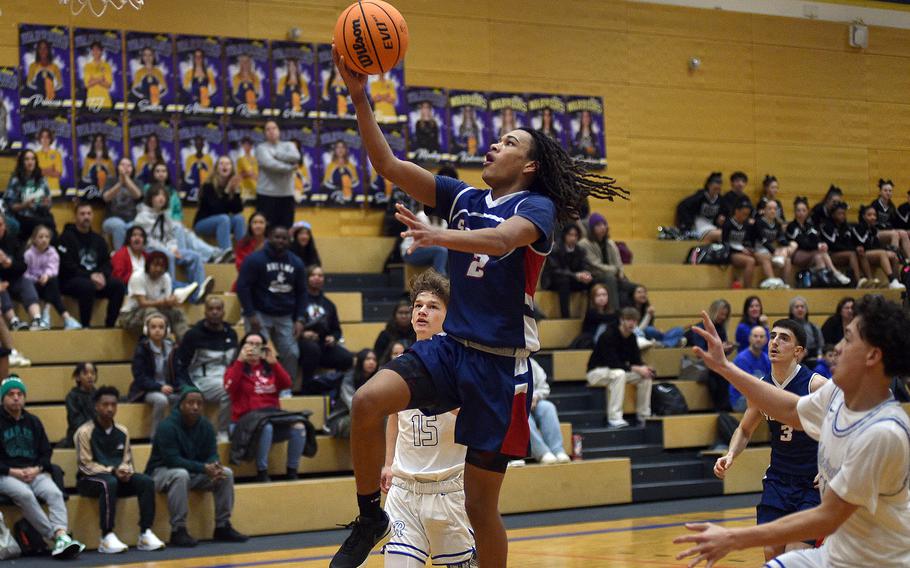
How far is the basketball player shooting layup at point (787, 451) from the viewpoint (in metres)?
6.28

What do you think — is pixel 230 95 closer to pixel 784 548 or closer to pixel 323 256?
pixel 323 256

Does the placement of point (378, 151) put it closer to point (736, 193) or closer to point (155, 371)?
point (155, 371)

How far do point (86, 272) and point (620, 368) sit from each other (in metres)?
5.85

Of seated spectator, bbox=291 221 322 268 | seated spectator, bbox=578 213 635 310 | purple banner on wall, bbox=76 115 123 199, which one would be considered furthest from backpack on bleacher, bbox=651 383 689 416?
purple banner on wall, bbox=76 115 123 199

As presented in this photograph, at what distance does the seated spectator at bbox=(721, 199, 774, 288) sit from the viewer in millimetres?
16359

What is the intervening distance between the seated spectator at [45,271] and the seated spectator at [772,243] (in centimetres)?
940

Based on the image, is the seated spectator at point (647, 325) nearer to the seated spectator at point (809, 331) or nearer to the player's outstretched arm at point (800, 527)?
the seated spectator at point (809, 331)

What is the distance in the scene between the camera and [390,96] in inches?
642

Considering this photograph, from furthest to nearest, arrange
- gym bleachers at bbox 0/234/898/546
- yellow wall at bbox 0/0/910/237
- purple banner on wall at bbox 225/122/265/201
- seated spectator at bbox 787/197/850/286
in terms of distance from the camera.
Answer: seated spectator at bbox 787/197/850/286, yellow wall at bbox 0/0/910/237, purple banner on wall at bbox 225/122/265/201, gym bleachers at bbox 0/234/898/546

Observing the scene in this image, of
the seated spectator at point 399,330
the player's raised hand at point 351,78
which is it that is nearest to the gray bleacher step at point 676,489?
the seated spectator at point 399,330

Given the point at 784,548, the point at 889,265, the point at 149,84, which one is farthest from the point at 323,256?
the point at 784,548

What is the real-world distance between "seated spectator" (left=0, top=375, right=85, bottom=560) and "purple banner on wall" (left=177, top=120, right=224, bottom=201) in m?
5.51

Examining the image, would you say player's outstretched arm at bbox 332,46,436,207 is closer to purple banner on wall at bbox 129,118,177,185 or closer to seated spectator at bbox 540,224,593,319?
seated spectator at bbox 540,224,593,319

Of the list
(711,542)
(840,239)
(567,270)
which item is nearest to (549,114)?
(567,270)
